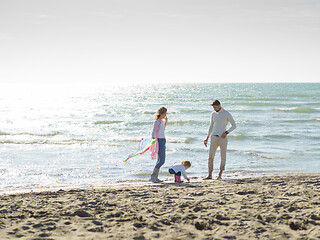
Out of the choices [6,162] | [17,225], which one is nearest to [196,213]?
[17,225]

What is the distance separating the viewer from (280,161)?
10797mm

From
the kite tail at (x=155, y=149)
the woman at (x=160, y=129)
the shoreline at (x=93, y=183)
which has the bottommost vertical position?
→ the shoreline at (x=93, y=183)

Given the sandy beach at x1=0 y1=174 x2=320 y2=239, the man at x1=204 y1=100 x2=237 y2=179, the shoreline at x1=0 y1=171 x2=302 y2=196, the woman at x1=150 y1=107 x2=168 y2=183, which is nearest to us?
the sandy beach at x1=0 y1=174 x2=320 y2=239

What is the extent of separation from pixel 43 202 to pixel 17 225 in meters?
1.14

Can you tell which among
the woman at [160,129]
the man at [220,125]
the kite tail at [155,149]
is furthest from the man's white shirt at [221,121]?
the kite tail at [155,149]

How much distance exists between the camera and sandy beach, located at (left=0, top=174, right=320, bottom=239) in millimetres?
4043

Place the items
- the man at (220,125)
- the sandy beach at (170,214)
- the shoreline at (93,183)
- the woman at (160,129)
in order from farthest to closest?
the shoreline at (93,183)
the man at (220,125)
the woman at (160,129)
the sandy beach at (170,214)

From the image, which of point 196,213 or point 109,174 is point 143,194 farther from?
point 109,174

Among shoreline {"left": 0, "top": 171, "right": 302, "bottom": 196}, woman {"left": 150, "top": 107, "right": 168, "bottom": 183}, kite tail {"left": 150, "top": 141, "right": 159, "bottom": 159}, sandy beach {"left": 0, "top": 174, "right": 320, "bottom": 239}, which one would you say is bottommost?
shoreline {"left": 0, "top": 171, "right": 302, "bottom": 196}

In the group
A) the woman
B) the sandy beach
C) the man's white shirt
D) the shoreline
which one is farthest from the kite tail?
the man's white shirt

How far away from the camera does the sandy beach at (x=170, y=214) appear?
404cm

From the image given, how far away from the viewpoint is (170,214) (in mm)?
4711

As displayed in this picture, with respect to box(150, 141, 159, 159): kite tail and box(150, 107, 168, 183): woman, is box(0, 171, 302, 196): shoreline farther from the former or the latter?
box(150, 107, 168, 183): woman

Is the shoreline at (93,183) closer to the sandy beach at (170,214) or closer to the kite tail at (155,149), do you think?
the kite tail at (155,149)
